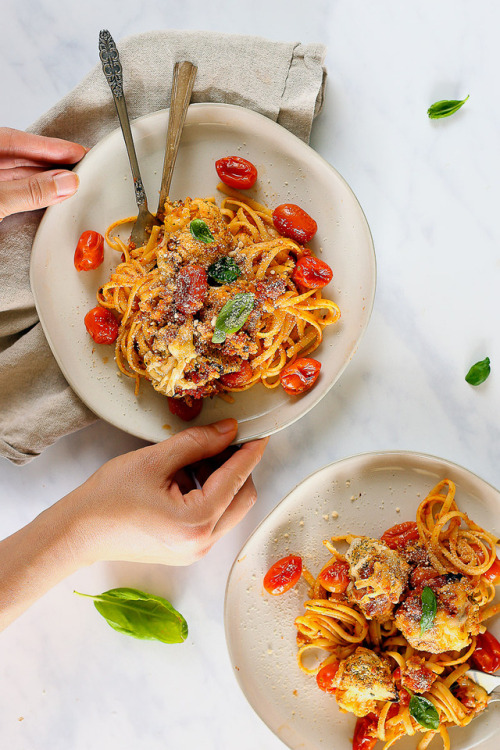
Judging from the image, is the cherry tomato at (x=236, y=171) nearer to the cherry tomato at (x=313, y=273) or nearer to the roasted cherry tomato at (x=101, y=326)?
the cherry tomato at (x=313, y=273)

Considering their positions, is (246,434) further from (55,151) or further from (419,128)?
(419,128)

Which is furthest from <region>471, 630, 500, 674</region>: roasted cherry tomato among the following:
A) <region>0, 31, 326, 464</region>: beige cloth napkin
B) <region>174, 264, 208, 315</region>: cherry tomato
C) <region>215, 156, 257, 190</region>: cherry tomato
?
<region>215, 156, 257, 190</region>: cherry tomato

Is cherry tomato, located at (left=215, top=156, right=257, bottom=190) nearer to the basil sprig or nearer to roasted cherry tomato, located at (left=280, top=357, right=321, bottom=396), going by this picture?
roasted cherry tomato, located at (left=280, top=357, right=321, bottom=396)

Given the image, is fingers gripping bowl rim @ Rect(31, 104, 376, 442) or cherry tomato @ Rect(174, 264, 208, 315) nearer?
cherry tomato @ Rect(174, 264, 208, 315)

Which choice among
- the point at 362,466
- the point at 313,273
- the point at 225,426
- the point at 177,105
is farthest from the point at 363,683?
the point at 177,105

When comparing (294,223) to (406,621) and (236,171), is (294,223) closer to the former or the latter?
(236,171)

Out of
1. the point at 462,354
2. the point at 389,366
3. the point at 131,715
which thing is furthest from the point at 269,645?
the point at 462,354
